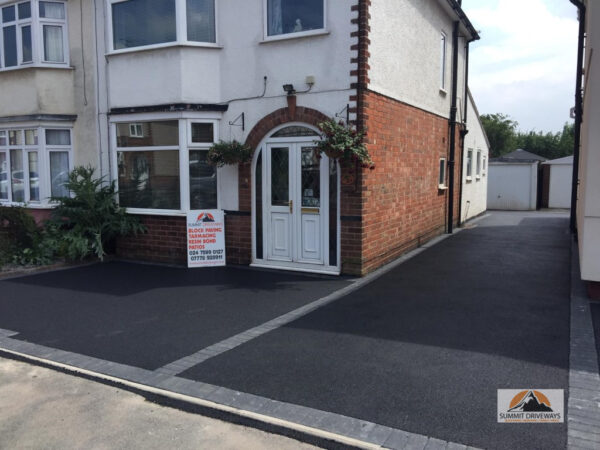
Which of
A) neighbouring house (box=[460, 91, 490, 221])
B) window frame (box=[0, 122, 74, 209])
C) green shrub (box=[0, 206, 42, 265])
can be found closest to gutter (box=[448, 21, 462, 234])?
neighbouring house (box=[460, 91, 490, 221])

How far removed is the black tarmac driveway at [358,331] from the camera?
421 centimetres

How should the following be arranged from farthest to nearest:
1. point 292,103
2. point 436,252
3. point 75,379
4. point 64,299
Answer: point 436,252, point 292,103, point 64,299, point 75,379

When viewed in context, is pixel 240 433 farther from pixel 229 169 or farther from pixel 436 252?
pixel 436 252

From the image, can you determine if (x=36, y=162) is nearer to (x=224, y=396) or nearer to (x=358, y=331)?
(x=358, y=331)

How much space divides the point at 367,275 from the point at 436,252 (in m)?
3.09

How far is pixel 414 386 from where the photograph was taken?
446 centimetres

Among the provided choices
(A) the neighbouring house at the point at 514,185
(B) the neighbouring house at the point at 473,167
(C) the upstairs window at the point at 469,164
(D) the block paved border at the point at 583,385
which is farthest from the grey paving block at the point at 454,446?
(A) the neighbouring house at the point at 514,185

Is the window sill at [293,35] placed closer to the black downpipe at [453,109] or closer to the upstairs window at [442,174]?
→ the upstairs window at [442,174]

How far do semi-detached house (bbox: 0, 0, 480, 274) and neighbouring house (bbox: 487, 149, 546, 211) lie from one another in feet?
46.5

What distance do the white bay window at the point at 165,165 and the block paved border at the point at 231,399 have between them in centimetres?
445

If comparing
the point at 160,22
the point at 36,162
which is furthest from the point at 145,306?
the point at 36,162

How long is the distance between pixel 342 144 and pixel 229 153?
2.23 m

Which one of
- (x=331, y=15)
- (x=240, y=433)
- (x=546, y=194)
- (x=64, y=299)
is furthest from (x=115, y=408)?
(x=546, y=194)

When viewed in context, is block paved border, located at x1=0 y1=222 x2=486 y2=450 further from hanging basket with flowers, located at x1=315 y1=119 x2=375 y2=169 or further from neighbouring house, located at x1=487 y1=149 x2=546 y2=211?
neighbouring house, located at x1=487 y1=149 x2=546 y2=211
